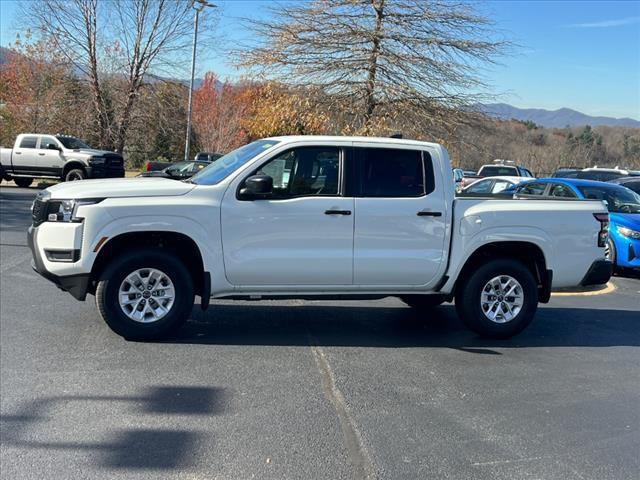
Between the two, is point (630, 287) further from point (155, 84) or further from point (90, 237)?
point (155, 84)

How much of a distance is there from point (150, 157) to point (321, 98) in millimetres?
24243

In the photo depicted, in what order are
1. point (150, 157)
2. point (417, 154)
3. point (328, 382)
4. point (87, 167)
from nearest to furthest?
point (328, 382) → point (417, 154) → point (87, 167) → point (150, 157)

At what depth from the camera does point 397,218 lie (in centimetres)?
598

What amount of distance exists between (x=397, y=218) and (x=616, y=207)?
22.0ft

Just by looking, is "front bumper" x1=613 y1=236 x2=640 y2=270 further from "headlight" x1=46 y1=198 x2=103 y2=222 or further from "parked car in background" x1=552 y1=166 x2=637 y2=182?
"parked car in background" x1=552 y1=166 x2=637 y2=182

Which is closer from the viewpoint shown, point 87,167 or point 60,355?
point 60,355

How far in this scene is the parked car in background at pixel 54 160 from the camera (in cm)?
2103

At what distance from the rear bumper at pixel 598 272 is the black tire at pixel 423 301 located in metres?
1.55

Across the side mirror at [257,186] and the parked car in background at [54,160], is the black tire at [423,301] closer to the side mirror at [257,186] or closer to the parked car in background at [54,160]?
the side mirror at [257,186]

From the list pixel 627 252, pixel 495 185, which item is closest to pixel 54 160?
pixel 495 185

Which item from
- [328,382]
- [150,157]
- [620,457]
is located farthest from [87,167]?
[620,457]

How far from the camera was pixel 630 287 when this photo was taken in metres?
9.79

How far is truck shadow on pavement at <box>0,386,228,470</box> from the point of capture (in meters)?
3.61

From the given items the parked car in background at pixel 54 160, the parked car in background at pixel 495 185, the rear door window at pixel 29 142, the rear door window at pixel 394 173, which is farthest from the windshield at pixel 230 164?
the rear door window at pixel 29 142
